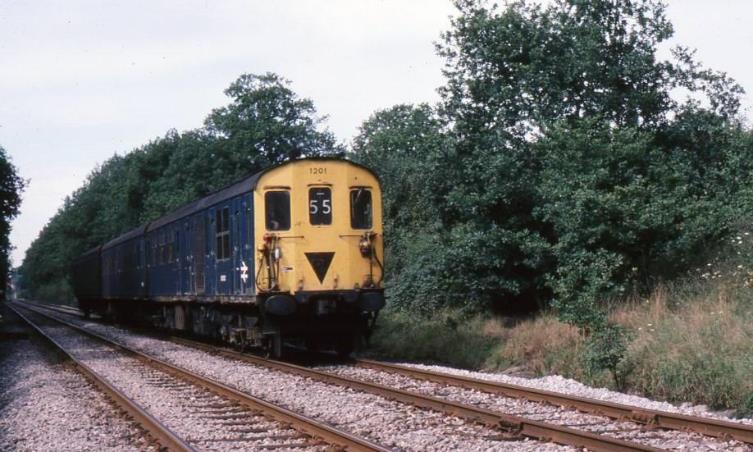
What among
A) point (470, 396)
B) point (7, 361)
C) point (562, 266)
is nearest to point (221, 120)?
point (7, 361)

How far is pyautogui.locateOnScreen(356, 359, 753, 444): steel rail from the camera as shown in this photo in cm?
758

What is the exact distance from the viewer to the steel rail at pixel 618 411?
758 cm

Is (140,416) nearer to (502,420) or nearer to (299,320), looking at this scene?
(502,420)

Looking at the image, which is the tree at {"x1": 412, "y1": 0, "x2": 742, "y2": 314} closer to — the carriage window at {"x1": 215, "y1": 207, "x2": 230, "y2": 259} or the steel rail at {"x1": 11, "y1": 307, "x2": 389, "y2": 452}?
the carriage window at {"x1": 215, "y1": 207, "x2": 230, "y2": 259}

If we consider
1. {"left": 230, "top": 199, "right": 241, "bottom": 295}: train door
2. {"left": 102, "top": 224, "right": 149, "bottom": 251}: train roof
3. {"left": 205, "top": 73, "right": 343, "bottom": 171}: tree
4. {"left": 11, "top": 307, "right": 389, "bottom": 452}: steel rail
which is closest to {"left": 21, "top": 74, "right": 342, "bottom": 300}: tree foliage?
{"left": 205, "top": 73, "right": 343, "bottom": 171}: tree

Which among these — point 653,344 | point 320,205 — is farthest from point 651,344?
point 320,205

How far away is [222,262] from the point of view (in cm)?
1705

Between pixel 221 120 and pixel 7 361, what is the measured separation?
36.2 m

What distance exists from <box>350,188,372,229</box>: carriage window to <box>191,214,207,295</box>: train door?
444 cm

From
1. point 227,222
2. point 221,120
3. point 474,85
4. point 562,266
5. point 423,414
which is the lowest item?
point 423,414

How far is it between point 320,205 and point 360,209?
2.46ft

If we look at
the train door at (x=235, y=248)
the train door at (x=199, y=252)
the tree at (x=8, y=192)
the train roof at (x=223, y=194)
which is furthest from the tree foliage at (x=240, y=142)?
the train door at (x=235, y=248)

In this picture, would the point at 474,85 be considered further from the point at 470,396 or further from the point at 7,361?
the point at 7,361

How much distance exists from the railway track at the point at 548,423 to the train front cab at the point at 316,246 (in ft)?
7.64
